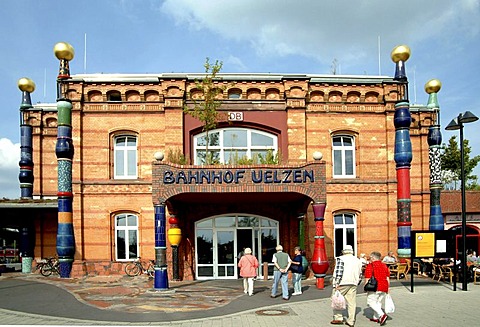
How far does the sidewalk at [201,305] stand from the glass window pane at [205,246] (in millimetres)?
2044

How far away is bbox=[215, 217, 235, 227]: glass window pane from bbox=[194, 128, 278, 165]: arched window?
7.83 feet

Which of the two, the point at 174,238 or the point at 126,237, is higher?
the point at 174,238

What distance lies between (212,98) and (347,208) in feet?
23.5

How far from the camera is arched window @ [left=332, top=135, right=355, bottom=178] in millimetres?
20047

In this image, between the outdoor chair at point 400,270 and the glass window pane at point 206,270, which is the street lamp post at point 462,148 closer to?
the outdoor chair at point 400,270

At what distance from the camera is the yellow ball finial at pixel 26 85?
22.4 meters

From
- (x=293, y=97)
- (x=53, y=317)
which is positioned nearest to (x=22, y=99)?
(x=293, y=97)

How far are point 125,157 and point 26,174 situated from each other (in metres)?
5.49

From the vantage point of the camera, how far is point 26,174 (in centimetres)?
2178

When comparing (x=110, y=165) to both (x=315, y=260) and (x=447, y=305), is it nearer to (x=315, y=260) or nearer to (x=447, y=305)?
(x=315, y=260)

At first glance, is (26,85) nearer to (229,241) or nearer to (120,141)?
(120,141)

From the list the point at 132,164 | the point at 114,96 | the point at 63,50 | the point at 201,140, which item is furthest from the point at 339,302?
the point at 63,50

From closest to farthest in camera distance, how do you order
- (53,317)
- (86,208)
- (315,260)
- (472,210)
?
(53,317) < (315,260) < (86,208) < (472,210)

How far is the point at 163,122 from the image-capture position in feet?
64.4
